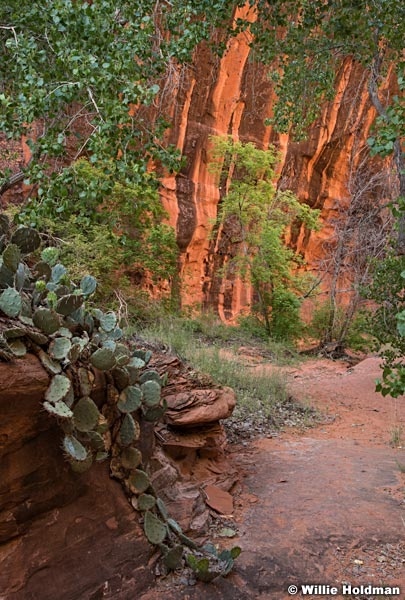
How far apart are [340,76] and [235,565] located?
48.1 ft

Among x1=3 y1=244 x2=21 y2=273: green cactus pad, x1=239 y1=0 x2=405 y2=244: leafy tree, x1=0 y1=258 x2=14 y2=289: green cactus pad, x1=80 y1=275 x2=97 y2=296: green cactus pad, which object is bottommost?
x1=80 y1=275 x2=97 y2=296: green cactus pad

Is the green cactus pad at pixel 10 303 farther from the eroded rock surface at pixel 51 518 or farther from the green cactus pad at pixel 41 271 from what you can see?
the green cactus pad at pixel 41 271

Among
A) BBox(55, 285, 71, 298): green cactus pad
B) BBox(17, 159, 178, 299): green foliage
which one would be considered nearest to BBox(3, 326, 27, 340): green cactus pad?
Result: BBox(55, 285, 71, 298): green cactus pad

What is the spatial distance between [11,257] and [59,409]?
96cm

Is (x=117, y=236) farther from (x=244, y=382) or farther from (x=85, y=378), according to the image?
(x=85, y=378)

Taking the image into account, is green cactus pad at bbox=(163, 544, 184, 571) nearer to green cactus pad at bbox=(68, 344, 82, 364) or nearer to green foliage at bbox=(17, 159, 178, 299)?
green cactus pad at bbox=(68, 344, 82, 364)

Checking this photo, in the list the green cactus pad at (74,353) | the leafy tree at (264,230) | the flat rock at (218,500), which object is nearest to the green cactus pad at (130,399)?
the green cactus pad at (74,353)

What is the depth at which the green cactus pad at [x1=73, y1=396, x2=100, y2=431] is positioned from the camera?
2484 millimetres

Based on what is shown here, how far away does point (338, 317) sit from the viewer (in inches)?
550

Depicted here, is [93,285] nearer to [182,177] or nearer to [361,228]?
[361,228]

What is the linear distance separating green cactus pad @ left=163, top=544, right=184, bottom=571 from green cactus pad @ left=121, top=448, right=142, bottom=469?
1.63ft

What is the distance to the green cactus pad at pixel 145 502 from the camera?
2.84 m

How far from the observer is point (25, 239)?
3064 millimetres

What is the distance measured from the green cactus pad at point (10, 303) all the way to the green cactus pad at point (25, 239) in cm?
66
